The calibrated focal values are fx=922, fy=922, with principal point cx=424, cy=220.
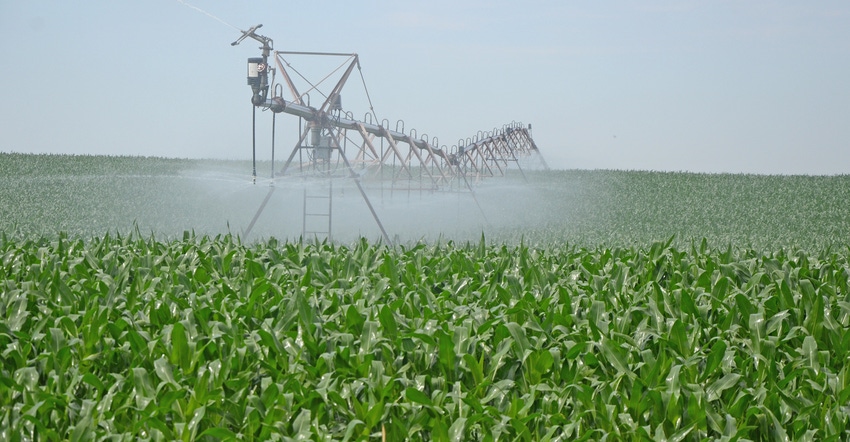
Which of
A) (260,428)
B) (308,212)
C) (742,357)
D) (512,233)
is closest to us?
(260,428)

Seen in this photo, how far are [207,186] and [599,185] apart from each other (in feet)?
45.8

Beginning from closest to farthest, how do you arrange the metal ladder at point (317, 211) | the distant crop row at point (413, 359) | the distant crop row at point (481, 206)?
the distant crop row at point (413, 359), the metal ladder at point (317, 211), the distant crop row at point (481, 206)

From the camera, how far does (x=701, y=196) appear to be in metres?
28.6

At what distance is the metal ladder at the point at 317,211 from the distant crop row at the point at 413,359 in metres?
7.87

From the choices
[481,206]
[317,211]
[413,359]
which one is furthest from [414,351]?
Answer: [481,206]

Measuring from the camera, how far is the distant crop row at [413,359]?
364 cm

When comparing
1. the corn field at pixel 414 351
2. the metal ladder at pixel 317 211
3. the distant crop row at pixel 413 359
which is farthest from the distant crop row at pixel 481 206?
the distant crop row at pixel 413 359

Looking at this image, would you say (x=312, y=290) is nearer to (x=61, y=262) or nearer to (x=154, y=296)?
(x=154, y=296)

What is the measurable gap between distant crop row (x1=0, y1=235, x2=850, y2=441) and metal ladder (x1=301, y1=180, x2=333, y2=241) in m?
7.87

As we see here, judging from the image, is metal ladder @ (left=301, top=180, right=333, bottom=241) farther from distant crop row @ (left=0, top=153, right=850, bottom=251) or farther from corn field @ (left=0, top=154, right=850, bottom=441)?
corn field @ (left=0, top=154, right=850, bottom=441)

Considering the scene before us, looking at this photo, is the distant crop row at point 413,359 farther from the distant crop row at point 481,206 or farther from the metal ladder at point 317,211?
the distant crop row at point 481,206

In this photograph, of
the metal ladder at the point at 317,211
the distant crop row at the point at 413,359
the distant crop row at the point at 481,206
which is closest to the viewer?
the distant crop row at the point at 413,359

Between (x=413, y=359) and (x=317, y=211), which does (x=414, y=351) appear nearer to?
(x=413, y=359)

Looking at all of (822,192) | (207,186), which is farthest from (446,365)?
(822,192)
